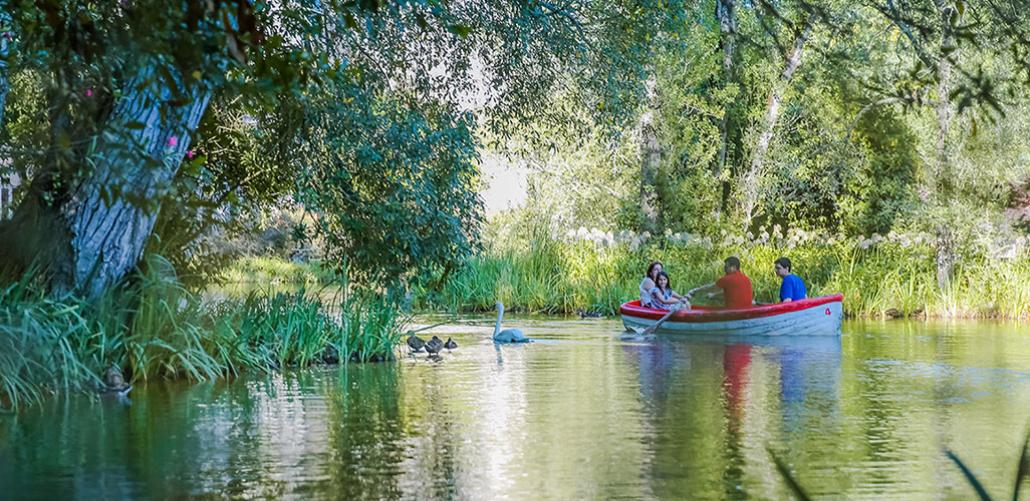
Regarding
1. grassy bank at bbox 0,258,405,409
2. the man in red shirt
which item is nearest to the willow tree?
grassy bank at bbox 0,258,405,409

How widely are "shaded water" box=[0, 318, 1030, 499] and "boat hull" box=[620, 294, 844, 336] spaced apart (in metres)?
3.15

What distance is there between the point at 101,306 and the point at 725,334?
10048 millimetres

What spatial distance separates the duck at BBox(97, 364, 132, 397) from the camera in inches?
481

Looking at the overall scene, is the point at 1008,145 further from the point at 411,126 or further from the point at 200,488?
the point at 200,488

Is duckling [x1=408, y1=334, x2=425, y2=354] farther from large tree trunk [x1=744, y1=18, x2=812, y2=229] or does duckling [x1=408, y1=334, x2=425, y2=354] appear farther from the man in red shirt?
large tree trunk [x1=744, y1=18, x2=812, y2=229]

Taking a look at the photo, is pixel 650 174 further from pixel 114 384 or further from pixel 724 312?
pixel 114 384

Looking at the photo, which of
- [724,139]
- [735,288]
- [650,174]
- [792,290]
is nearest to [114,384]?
[735,288]

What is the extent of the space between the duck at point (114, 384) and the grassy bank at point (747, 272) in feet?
37.0

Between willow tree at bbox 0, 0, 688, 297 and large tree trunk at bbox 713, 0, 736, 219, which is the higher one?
large tree trunk at bbox 713, 0, 736, 219

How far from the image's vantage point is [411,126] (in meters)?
14.4

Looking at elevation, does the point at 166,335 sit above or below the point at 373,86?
below

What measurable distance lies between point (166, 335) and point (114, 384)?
39.3 inches

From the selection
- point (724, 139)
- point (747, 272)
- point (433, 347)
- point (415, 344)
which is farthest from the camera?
point (724, 139)

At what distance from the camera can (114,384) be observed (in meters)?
12.3
